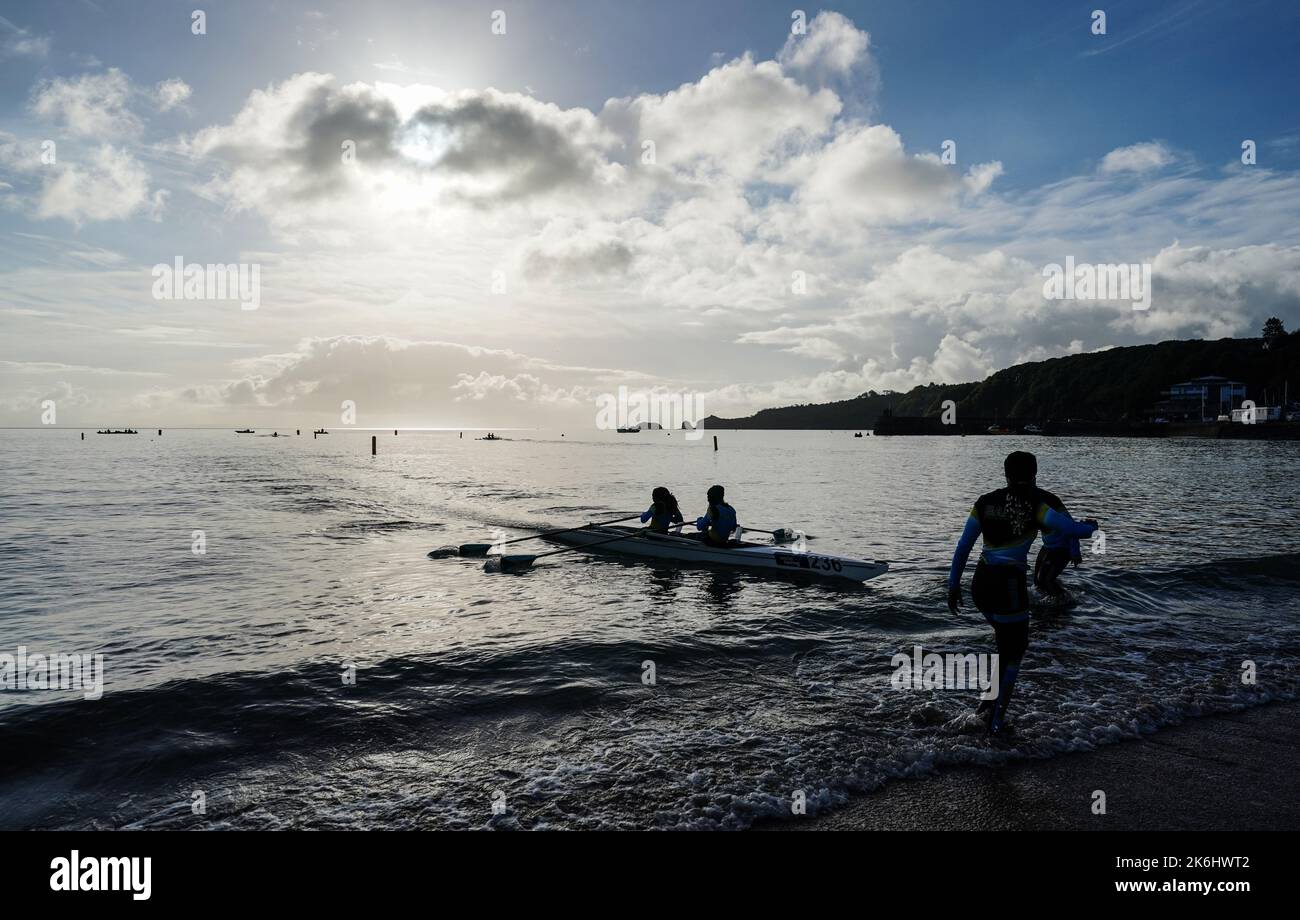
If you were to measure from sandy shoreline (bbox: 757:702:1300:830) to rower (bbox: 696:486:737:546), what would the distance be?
37.9 ft

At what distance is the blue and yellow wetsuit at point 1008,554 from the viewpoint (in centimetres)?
693

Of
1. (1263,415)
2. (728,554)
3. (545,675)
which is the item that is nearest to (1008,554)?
(545,675)

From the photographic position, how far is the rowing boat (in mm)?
16266

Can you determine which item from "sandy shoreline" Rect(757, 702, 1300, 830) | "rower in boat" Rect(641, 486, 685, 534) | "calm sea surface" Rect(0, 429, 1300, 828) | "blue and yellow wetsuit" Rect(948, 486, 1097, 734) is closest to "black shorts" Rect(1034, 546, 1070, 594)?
"calm sea surface" Rect(0, 429, 1300, 828)

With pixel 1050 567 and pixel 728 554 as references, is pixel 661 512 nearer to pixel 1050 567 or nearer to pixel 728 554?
pixel 728 554

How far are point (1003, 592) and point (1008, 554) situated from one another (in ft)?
1.36

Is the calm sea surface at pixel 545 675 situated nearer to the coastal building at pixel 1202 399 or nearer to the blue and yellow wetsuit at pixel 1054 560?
the blue and yellow wetsuit at pixel 1054 560

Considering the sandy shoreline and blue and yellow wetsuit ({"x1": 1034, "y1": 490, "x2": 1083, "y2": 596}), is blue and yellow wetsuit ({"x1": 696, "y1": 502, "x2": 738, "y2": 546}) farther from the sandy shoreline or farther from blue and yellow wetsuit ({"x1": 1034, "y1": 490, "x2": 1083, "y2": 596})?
the sandy shoreline

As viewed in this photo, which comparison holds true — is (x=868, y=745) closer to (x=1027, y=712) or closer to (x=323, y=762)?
(x=1027, y=712)

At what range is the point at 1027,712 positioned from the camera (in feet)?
26.2

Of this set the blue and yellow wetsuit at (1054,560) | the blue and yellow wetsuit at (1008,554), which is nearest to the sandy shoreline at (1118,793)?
the blue and yellow wetsuit at (1008,554)

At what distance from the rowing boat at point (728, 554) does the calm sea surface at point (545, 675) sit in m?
Answer: 0.50

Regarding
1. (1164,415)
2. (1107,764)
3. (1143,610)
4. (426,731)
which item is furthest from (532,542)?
(1164,415)

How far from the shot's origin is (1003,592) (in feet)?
23.0
